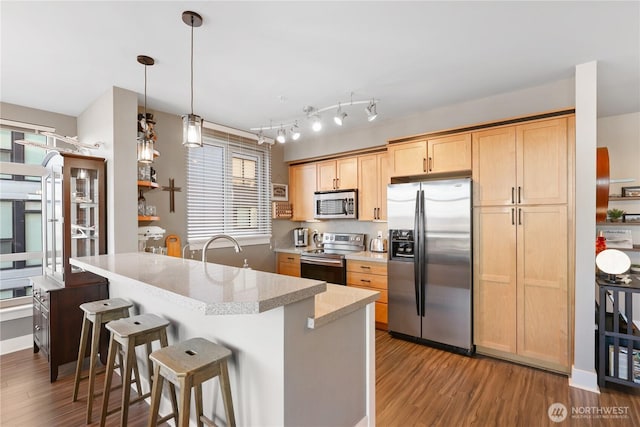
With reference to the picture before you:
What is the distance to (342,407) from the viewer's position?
167 centimetres

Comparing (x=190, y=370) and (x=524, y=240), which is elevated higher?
(x=524, y=240)

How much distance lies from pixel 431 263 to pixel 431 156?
1187mm

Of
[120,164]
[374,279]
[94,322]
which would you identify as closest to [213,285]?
[94,322]

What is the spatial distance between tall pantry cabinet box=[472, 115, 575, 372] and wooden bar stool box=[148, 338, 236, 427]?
2.62 meters

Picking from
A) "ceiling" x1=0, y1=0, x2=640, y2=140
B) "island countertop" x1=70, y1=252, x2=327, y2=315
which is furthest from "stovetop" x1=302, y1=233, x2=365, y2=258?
"island countertop" x1=70, y1=252, x2=327, y2=315

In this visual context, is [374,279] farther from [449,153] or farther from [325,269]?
[449,153]

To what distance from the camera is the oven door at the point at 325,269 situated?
411 cm

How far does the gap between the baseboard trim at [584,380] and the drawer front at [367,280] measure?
1.85 m

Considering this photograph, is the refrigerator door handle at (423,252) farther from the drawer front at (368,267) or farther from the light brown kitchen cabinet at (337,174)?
the light brown kitchen cabinet at (337,174)

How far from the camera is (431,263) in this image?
3.28 m

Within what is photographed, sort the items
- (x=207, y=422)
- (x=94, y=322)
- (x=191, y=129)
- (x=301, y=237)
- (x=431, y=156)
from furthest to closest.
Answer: (x=301, y=237) → (x=431, y=156) → (x=94, y=322) → (x=191, y=129) → (x=207, y=422)

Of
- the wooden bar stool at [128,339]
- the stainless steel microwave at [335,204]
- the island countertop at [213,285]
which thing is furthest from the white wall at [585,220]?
the wooden bar stool at [128,339]

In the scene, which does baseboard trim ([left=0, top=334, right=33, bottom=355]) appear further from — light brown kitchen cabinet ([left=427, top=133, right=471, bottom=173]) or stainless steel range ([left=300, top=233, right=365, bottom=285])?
light brown kitchen cabinet ([left=427, top=133, right=471, bottom=173])

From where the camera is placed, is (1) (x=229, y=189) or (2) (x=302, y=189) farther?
(2) (x=302, y=189)
